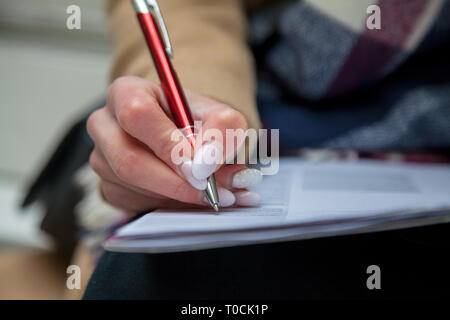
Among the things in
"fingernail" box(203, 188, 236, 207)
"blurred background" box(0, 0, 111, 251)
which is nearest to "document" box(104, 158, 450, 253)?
"fingernail" box(203, 188, 236, 207)

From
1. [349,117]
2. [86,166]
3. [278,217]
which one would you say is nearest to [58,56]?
[86,166]

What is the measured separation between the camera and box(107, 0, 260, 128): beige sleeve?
0.87 ft

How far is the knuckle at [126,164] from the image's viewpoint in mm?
198

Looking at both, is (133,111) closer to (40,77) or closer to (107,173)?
(107,173)

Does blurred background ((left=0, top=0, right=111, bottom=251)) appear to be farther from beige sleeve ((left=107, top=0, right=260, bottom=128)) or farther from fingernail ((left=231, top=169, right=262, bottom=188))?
fingernail ((left=231, top=169, right=262, bottom=188))

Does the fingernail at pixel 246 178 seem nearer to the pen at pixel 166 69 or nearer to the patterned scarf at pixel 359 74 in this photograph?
the pen at pixel 166 69

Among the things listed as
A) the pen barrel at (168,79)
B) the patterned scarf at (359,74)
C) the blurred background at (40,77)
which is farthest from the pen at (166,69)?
the blurred background at (40,77)

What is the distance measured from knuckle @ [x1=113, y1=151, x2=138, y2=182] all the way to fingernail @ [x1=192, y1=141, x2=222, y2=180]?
0.03 meters

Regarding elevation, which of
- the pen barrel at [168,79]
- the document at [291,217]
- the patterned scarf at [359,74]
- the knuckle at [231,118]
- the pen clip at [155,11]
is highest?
the patterned scarf at [359,74]

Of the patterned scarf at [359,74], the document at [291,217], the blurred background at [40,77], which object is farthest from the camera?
the blurred background at [40,77]

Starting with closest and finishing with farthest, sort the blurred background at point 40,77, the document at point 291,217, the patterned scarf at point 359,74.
A: the document at point 291,217
the patterned scarf at point 359,74
the blurred background at point 40,77

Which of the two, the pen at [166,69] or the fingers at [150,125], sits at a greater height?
the pen at [166,69]

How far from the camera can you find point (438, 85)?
0.35m
